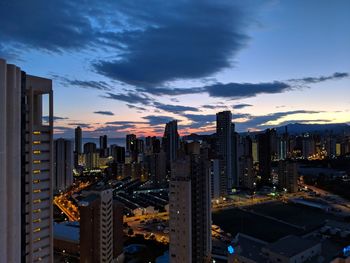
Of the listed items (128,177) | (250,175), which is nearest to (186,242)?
(250,175)

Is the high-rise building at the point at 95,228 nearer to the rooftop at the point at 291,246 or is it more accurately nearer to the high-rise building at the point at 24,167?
the rooftop at the point at 291,246

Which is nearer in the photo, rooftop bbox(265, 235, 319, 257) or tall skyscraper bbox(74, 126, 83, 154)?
rooftop bbox(265, 235, 319, 257)

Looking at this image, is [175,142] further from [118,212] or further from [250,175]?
[118,212]

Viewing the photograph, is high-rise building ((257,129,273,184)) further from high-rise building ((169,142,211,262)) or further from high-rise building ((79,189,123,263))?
high-rise building ((79,189,123,263))

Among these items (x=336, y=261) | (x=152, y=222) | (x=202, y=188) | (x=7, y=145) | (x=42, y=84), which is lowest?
(x=152, y=222)

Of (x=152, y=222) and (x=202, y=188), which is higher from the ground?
(x=202, y=188)

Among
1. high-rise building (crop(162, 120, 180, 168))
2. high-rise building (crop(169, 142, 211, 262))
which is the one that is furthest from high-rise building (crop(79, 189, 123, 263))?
high-rise building (crop(162, 120, 180, 168))

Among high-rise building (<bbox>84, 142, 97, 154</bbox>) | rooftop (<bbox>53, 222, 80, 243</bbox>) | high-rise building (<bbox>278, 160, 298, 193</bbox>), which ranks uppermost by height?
high-rise building (<bbox>84, 142, 97, 154</bbox>)

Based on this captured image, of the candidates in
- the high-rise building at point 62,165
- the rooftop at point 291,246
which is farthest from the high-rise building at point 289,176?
the rooftop at point 291,246
